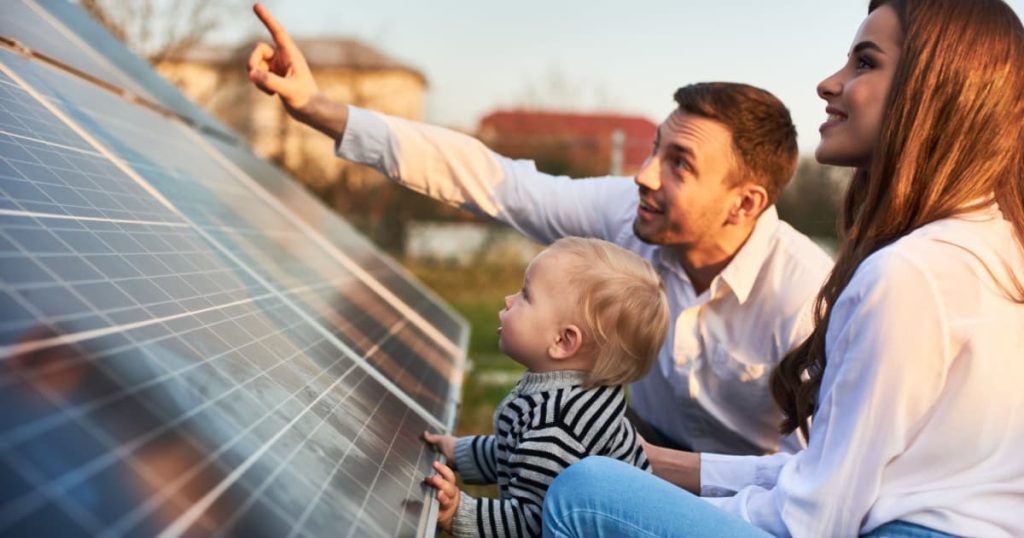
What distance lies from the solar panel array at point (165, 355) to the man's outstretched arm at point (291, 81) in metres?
0.40

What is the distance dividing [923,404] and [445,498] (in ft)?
3.23

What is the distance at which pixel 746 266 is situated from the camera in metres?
3.59

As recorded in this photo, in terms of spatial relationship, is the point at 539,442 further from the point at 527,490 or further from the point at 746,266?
the point at 746,266

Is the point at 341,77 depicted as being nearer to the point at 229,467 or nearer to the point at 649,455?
the point at 649,455

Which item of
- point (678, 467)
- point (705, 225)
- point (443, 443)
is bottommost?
point (678, 467)

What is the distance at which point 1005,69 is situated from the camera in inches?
88.2

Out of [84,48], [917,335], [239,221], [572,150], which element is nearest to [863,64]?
[917,335]

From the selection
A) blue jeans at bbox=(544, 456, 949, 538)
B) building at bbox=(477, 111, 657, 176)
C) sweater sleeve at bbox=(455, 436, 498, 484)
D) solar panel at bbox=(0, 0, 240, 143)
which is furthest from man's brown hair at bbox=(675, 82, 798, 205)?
building at bbox=(477, 111, 657, 176)

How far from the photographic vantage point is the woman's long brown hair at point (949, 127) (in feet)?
7.26

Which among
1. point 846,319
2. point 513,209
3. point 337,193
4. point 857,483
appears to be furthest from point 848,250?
point 337,193

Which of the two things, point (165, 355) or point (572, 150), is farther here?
point (572, 150)

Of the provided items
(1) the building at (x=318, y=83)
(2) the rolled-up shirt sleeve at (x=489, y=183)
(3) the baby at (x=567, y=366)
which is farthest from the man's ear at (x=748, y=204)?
(1) the building at (x=318, y=83)

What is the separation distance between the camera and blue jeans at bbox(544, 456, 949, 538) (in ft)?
6.68

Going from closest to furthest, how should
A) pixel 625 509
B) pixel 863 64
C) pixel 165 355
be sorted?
pixel 165 355 → pixel 625 509 → pixel 863 64
